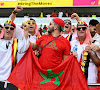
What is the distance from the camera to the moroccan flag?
2820mm

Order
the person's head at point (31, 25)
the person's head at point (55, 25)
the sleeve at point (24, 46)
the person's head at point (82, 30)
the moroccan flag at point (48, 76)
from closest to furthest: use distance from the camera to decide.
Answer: the moroccan flag at point (48, 76), the sleeve at point (24, 46), the person's head at point (55, 25), the person's head at point (82, 30), the person's head at point (31, 25)

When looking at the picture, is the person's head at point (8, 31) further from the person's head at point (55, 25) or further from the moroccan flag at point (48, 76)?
the person's head at point (55, 25)

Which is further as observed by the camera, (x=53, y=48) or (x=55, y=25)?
(x=55, y=25)

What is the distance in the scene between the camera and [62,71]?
9.59 ft

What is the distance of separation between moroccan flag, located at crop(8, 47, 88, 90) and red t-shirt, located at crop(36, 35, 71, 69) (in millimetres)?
107

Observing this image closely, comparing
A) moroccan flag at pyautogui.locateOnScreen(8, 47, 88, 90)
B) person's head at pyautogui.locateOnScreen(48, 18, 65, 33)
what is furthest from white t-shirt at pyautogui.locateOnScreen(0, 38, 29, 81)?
person's head at pyautogui.locateOnScreen(48, 18, 65, 33)

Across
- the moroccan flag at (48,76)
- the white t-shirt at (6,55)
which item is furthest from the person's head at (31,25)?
the moroccan flag at (48,76)

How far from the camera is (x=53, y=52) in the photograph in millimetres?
3031

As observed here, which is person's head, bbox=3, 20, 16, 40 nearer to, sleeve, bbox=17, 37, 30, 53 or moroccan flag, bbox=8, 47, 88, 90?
sleeve, bbox=17, 37, 30, 53

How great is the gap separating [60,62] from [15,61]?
2.56 feet

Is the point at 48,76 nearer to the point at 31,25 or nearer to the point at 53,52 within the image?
the point at 53,52

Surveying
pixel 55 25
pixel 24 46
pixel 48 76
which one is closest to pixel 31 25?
pixel 55 25

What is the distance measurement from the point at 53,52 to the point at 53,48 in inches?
2.7

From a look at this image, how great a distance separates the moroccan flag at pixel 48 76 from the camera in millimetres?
2820
